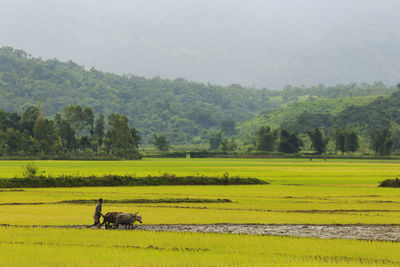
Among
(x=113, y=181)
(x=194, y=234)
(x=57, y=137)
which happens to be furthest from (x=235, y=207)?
(x=57, y=137)

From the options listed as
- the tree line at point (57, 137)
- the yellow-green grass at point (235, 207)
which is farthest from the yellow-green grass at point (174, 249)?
the tree line at point (57, 137)

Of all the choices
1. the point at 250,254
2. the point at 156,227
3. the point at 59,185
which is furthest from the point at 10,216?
the point at 59,185

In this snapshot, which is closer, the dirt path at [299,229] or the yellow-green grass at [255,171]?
the dirt path at [299,229]

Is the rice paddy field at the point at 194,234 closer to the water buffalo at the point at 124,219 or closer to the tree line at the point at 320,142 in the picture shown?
the water buffalo at the point at 124,219

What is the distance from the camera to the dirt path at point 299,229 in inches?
805

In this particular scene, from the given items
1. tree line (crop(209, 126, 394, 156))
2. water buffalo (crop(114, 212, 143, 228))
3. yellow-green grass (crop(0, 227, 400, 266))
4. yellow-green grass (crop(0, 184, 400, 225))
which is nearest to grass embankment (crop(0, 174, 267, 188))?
yellow-green grass (crop(0, 184, 400, 225))

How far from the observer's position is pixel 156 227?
72.1 ft

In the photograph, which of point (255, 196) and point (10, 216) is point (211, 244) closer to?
point (10, 216)

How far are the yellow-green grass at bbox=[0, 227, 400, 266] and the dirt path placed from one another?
1.33m

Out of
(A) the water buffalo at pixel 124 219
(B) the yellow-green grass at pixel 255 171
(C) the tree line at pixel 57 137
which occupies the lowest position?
(B) the yellow-green grass at pixel 255 171

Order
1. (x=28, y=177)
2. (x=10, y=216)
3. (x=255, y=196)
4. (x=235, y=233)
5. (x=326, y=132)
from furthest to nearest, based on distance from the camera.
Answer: (x=326, y=132)
(x=28, y=177)
(x=255, y=196)
(x=10, y=216)
(x=235, y=233)

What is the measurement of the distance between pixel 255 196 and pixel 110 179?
13.7m

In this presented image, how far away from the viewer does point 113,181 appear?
43.2 meters

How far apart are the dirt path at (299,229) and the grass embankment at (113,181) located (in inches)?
809
